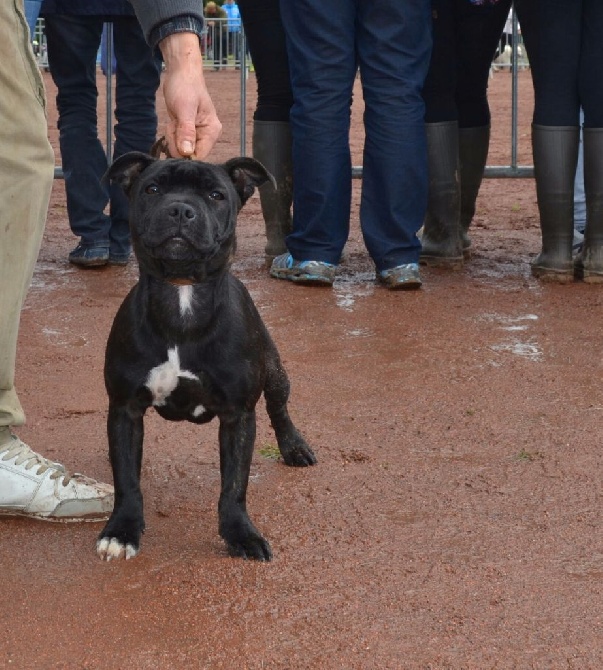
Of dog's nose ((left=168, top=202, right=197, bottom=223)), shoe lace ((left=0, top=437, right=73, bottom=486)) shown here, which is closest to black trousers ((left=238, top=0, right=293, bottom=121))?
shoe lace ((left=0, top=437, right=73, bottom=486))

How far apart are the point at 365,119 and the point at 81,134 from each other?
1.78m

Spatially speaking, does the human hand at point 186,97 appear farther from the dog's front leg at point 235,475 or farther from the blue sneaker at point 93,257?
the blue sneaker at point 93,257

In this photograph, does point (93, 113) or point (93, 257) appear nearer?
point (93, 113)

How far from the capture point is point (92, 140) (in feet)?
24.9

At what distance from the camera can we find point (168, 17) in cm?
368

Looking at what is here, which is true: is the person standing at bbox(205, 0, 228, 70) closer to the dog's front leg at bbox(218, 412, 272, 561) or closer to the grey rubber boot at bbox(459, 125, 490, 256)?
the grey rubber boot at bbox(459, 125, 490, 256)

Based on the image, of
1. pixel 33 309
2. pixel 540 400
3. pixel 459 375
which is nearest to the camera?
→ pixel 540 400

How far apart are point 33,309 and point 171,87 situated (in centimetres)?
340

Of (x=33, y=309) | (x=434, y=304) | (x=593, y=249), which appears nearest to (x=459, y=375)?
(x=434, y=304)

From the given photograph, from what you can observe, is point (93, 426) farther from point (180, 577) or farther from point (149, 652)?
point (149, 652)

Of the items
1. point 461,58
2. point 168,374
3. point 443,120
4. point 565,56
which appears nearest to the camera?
point 168,374

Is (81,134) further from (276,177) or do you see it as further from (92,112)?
(276,177)

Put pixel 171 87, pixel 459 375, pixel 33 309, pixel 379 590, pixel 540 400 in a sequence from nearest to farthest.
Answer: pixel 379 590
pixel 171 87
pixel 540 400
pixel 459 375
pixel 33 309

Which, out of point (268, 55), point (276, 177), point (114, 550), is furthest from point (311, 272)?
point (114, 550)
